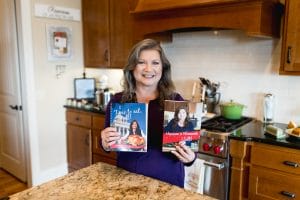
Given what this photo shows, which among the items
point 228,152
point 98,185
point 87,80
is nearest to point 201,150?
point 228,152

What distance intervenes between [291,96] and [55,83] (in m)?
2.38

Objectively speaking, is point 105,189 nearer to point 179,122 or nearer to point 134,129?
point 134,129

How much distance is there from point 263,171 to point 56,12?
256 centimetres

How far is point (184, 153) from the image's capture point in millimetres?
1257

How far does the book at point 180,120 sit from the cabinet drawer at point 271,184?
0.97m

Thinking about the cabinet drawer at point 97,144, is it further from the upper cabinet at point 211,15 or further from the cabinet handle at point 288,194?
the cabinet handle at point 288,194

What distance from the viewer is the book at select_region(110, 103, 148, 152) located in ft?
4.01

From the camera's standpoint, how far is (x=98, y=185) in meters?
1.11

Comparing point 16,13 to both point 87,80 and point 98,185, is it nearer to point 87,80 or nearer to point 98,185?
point 87,80

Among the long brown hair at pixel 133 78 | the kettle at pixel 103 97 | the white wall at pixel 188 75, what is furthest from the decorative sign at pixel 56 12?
the long brown hair at pixel 133 78

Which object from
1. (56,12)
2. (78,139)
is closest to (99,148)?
(78,139)

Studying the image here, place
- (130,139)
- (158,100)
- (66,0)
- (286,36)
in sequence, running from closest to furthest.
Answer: (130,139)
(158,100)
(286,36)
(66,0)

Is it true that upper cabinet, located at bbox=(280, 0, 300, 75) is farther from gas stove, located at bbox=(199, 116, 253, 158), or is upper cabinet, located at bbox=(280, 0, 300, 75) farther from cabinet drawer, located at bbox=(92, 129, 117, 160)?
cabinet drawer, located at bbox=(92, 129, 117, 160)

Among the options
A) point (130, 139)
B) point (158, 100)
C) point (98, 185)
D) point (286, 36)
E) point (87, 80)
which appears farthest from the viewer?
point (87, 80)
